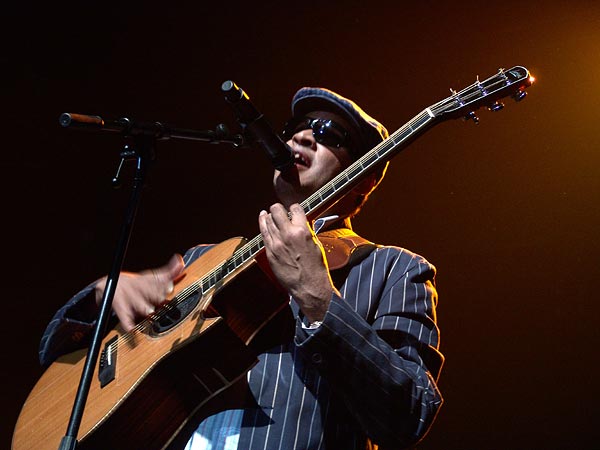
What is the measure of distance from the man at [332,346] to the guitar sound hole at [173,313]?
8cm

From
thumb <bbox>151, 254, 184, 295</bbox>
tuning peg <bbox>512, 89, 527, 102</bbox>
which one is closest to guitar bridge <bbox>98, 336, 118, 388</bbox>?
thumb <bbox>151, 254, 184, 295</bbox>

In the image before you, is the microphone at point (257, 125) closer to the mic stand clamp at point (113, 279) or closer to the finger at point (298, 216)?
the finger at point (298, 216)

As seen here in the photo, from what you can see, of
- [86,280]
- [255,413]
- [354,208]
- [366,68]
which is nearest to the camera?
[255,413]

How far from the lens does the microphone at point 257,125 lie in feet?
5.28

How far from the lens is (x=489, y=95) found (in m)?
2.02

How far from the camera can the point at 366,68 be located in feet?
12.3

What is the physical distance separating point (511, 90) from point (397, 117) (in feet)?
5.72

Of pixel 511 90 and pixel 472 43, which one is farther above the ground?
pixel 472 43

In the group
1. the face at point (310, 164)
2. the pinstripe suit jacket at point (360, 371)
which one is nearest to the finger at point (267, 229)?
the pinstripe suit jacket at point (360, 371)

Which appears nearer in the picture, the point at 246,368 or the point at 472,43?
the point at 246,368

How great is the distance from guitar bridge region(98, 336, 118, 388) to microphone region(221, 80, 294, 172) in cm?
95

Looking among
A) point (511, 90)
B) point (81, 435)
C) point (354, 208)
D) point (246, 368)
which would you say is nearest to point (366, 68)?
point (354, 208)

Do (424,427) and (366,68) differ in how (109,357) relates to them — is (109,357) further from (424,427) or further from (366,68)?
(366,68)

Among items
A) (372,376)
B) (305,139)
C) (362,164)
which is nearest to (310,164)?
(305,139)
